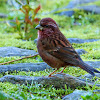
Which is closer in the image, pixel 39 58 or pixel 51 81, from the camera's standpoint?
pixel 51 81

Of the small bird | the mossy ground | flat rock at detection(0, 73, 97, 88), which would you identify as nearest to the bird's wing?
the small bird

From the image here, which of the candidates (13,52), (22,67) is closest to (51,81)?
(22,67)

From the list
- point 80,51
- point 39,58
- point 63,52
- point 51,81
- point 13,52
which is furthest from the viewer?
point 80,51

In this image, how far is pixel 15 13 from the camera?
31.6 feet

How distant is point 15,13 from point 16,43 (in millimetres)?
3798

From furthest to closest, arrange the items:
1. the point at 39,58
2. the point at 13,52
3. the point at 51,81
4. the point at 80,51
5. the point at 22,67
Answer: the point at 80,51 < the point at 13,52 < the point at 39,58 < the point at 22,67 < the point at 51,81

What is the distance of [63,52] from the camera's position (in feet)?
11.5

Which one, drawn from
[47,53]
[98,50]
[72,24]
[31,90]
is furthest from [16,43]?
[72,24]

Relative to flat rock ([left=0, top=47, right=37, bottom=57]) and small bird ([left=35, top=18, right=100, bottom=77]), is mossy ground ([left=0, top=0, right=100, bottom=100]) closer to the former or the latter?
flat rock ([left=0, top=47, right=37, bottom=57])

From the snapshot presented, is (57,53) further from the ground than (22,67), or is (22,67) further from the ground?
(57,53)

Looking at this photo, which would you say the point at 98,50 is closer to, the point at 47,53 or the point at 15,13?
the point at 47,53

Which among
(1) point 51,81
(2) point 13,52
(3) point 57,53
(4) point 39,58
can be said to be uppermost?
(3) point 57,53

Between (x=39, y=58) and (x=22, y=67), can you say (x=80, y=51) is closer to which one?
(x=39, y=58)

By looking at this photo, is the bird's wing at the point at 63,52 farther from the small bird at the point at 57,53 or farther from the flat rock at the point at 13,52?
the flat rock at the point at 13,52
